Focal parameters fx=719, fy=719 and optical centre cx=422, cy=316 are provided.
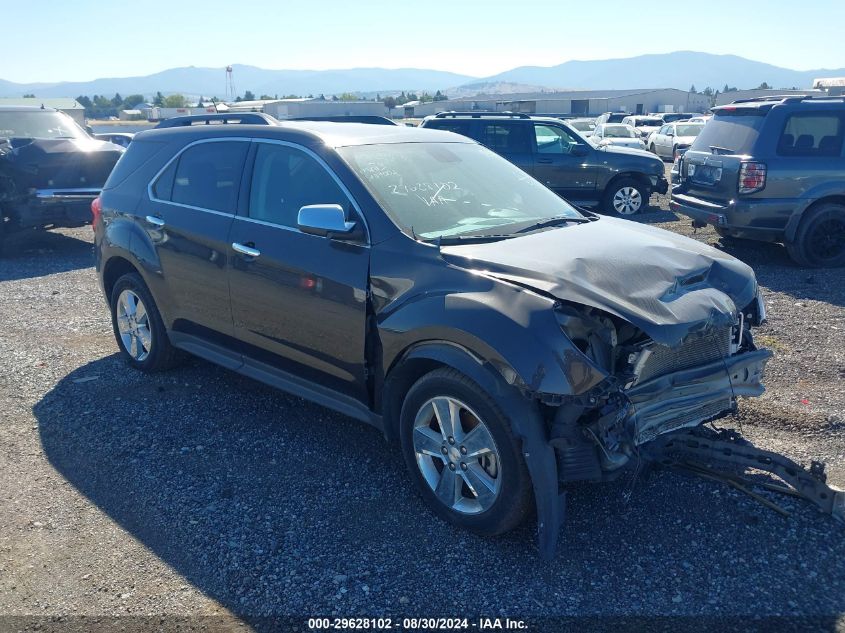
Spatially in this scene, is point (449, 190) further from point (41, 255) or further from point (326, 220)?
point (41, 255)

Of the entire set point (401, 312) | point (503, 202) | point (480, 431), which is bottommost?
point (480, 431)

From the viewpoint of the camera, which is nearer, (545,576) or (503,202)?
(545,576)

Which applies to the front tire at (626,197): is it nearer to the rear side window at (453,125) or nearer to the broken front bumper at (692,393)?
the rear side window at (453,125)

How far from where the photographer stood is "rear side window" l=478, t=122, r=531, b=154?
1288cm

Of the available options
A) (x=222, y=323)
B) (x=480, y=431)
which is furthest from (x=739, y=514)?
(x=222, y=323)

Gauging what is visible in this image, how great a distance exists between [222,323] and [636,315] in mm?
2797

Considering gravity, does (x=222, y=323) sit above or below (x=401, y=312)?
below

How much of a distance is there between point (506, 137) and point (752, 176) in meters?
5.24

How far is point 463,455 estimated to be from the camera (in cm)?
349

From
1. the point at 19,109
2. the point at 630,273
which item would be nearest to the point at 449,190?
the point at 630,273

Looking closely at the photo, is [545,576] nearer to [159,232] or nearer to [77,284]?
[159,232]

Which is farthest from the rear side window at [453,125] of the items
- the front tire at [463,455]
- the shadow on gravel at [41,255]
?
the front tire at [463,455]

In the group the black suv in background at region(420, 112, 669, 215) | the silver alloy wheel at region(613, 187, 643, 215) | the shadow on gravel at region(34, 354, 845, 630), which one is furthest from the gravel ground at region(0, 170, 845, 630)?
the silver alloy wheel at region(613, 187, 643, 215)

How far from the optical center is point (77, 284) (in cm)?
912
